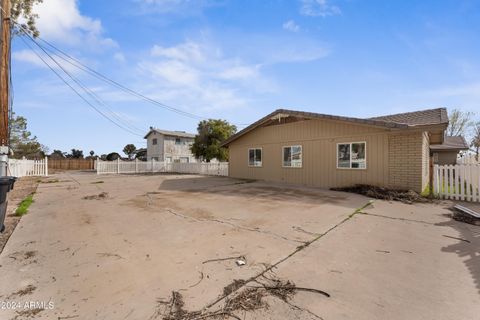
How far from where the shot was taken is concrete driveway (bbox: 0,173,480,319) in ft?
8.02

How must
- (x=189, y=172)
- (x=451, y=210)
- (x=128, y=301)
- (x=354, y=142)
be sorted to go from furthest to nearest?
(x=189, y=172)
(x=354, y=142)
(x=451, y=210)
(x=128, y=301)

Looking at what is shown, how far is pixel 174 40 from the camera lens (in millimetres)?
12422

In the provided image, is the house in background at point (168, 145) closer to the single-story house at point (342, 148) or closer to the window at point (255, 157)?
the window at point (255, 157)

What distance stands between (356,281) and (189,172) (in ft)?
71.6

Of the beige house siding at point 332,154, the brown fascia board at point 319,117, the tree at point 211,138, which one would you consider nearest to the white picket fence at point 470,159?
the beige house siding at point 332,154

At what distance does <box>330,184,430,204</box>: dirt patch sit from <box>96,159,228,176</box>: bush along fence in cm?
1221

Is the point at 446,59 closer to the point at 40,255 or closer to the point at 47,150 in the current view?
the point at 40,255

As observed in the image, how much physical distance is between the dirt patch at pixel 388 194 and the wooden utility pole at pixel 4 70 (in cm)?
1082

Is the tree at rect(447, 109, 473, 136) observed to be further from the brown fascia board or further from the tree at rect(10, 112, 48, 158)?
the tree at rect(10, 112, 48, 158)

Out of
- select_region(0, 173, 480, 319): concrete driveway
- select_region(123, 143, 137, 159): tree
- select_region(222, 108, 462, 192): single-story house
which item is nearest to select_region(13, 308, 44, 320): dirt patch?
select_region(0, 173, 480, 319): concrete driveway

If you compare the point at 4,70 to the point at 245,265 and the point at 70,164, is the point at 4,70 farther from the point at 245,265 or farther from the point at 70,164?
the point at 70,164

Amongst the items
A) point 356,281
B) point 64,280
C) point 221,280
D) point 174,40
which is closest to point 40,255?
point 64,280

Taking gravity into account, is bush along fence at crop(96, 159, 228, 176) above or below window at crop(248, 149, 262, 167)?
below

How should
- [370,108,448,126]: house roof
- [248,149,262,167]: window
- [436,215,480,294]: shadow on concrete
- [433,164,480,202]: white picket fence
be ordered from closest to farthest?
[436,215,480,294]: shadow on concrete, [433,164,480,202]: white picket fence, [370,108,448,126]: house roof, [248,149,262,167]: window
